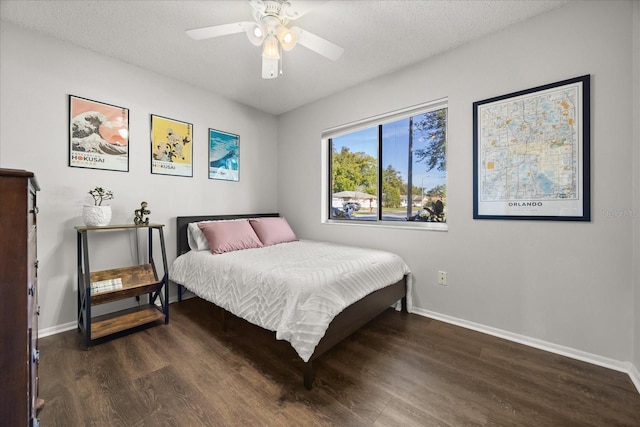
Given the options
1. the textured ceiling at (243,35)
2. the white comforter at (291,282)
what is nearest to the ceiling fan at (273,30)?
the textured ceiling at (243,35)

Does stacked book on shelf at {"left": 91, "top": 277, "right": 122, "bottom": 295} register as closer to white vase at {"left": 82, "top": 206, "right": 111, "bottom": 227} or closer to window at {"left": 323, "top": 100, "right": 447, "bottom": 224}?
white vase at {"left": 82, "top": 206, "right": 111, "bottom": 227}

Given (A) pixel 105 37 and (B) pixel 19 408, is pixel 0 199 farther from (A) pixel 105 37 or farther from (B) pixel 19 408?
(A) pixel 105 37

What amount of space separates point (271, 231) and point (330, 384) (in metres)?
1.92

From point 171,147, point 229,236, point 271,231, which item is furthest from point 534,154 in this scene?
point 171,147

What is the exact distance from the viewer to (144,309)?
2506mm

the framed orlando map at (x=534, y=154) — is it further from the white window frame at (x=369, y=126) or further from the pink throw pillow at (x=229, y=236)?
the pink throw pillow at (x=229, y=236)

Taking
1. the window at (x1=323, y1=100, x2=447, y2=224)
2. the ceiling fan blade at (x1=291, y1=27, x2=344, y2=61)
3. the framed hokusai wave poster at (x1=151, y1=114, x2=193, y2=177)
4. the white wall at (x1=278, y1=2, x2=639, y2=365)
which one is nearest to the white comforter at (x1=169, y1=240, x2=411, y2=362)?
the white wall at (x1=278, y1=2, x2=639, y2=365)

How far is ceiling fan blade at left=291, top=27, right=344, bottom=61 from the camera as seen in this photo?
5.89ft

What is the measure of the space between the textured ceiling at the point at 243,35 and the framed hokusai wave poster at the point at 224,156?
0.69 metres

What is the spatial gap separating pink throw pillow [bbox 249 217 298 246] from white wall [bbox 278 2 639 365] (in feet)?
3.76

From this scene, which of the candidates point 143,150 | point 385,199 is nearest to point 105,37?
point 143,150

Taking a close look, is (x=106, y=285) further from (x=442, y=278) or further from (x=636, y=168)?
(x=636, y=168)

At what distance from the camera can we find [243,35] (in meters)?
2.21

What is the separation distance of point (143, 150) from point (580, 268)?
A: 12.7 ft
